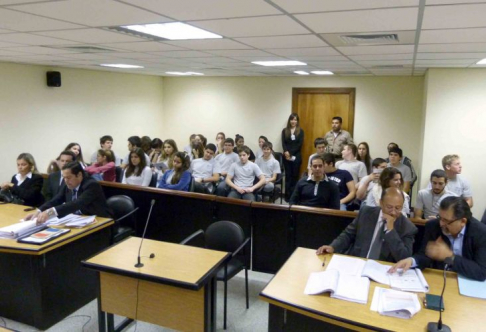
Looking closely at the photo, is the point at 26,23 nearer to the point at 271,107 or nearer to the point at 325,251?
the point at 325,251

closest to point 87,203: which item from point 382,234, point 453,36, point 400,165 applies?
point 382,234

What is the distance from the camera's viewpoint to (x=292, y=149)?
784 centimetres

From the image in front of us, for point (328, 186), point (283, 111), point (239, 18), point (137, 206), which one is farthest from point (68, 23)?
point (283, 111)

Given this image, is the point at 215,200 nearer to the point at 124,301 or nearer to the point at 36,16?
the point at 124,301

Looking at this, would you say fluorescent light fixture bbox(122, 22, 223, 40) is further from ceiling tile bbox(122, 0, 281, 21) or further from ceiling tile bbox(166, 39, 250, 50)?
ceiling tile bbox(122, 0, 281, 21)

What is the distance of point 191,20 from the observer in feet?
8.62

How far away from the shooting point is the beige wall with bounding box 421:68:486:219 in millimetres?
5336

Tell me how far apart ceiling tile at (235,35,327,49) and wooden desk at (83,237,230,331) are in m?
1.86

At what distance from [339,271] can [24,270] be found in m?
2.52

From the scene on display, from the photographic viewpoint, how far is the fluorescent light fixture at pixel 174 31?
2.87m

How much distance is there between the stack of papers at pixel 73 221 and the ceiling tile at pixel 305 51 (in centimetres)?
244

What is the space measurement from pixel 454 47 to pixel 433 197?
5.36ft

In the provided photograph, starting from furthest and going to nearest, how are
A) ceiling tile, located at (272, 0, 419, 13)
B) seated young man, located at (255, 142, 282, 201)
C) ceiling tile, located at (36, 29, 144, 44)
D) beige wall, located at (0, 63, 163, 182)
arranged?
seated young man, located at (255, 142, 282, 201)
beige wall, located at (0, 63, 163, 182)
ceiling tile, located at (36, 29, 144, 44)
ceiling tile, located at (272, 0, 419, 13)

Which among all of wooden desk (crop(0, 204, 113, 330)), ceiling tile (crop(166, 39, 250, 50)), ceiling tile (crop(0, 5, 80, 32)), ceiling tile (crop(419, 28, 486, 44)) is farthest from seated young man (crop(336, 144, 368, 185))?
ceiling tile (crop(0, 5, 80, 32))
